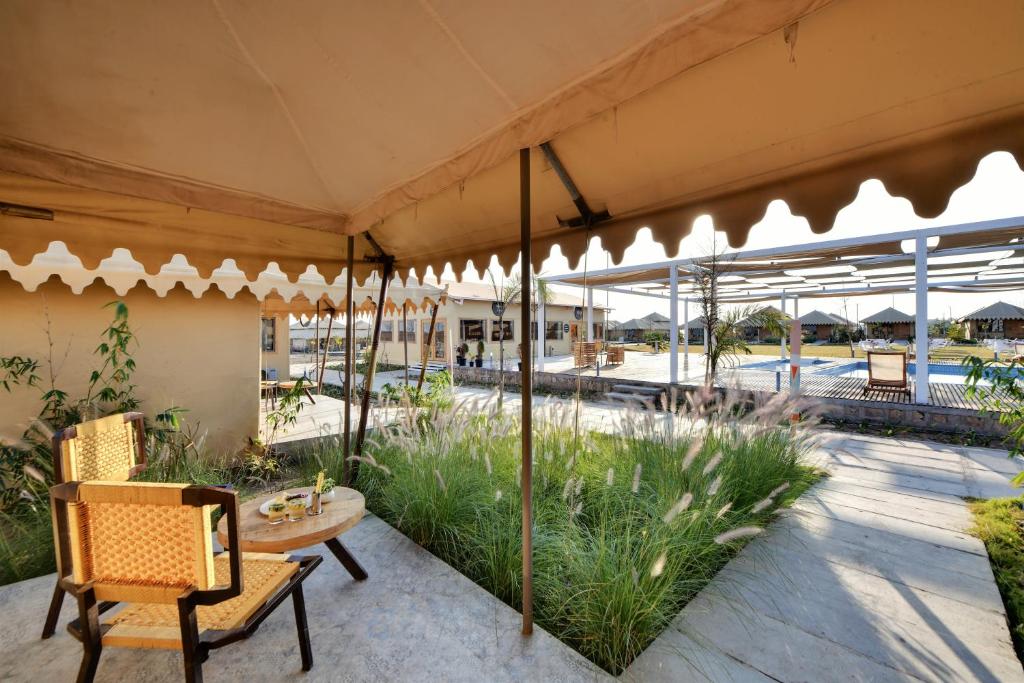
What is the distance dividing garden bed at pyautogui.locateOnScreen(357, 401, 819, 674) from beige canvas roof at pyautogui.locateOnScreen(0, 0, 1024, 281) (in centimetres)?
175

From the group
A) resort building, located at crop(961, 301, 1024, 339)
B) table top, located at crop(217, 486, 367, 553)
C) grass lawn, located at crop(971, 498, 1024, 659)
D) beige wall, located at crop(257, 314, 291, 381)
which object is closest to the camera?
table top, located at crop(217, 486, 367, 553)

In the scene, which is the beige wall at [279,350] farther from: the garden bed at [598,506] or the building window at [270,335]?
the garden bed at [598,506]

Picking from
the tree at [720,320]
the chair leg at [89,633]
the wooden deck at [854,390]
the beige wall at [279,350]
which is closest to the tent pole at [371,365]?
the chair leg at [89,633]

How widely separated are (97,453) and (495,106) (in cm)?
292

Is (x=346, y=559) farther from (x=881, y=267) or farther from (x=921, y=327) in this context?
(x=881, y=267)

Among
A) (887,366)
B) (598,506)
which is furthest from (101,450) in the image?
(887,366)

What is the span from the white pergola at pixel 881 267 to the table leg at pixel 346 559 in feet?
7.77

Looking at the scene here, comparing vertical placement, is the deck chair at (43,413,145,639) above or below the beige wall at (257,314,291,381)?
below

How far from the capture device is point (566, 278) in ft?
38.2

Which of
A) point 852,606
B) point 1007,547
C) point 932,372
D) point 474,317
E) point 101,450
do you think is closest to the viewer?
point 852,606

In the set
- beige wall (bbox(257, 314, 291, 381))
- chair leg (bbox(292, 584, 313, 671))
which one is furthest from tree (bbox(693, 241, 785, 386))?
beige wall (bbox(257, 314, 291, 381))

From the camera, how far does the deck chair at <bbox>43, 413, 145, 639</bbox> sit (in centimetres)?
205

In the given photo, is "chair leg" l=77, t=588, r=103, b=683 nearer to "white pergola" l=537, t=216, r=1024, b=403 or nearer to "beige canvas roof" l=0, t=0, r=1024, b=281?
"beige canvas roof" l=0, t=0, r=1024, b=281

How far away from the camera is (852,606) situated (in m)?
2.30
